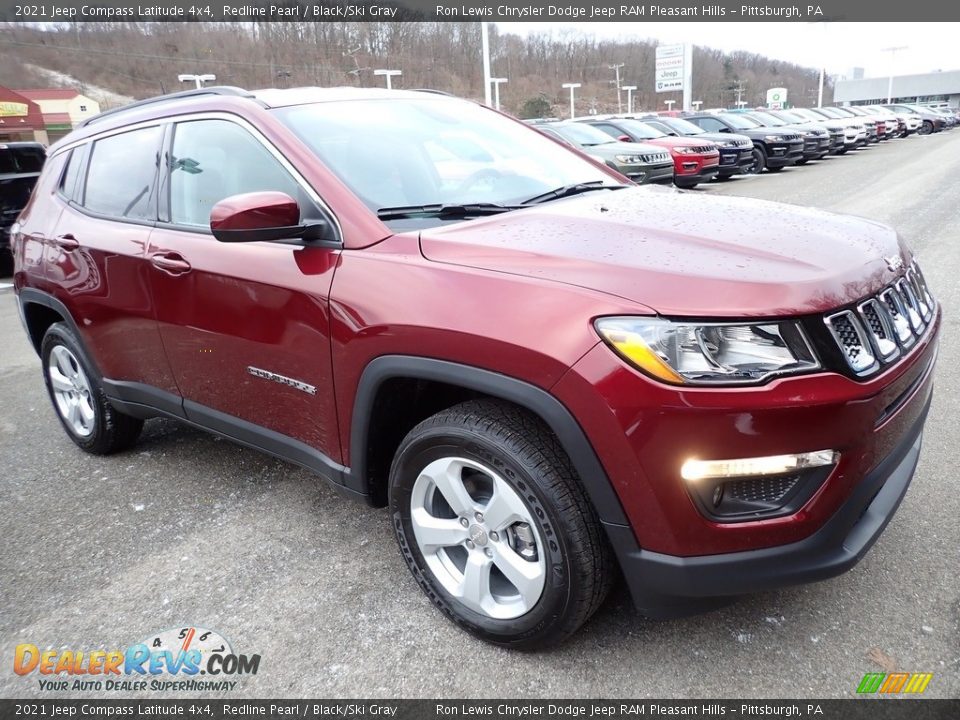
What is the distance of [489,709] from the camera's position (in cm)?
212

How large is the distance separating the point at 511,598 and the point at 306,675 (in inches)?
26.8

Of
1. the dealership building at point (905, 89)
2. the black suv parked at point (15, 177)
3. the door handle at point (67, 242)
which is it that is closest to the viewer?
the door handle at point (67, 242)

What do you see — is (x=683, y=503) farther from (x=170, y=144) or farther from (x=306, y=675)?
(x=170, y=144)

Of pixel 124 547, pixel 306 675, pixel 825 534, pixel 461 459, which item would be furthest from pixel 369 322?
pixel 124 547

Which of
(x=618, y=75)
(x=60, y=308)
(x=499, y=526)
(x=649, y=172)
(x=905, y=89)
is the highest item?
(x=618, y=75)

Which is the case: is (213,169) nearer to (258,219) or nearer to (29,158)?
(258,219)

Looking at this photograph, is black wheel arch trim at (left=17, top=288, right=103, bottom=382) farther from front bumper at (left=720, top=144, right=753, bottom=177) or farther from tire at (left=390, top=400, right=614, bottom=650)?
front bumper at (left=720, top=144, right=753, bottom=177)

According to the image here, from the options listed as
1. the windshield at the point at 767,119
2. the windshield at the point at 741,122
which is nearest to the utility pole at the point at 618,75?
the windshield at the point at 767,119

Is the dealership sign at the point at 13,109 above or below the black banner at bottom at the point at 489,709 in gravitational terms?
above

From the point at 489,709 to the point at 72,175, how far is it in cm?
343

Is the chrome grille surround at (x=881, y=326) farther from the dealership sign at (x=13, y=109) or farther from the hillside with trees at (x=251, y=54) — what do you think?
the hillside with trees at (x=251, y=54)

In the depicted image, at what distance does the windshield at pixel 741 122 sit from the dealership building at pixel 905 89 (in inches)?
3552

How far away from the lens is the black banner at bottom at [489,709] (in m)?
2.01

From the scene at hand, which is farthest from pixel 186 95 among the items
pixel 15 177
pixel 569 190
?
pixel 15 177
